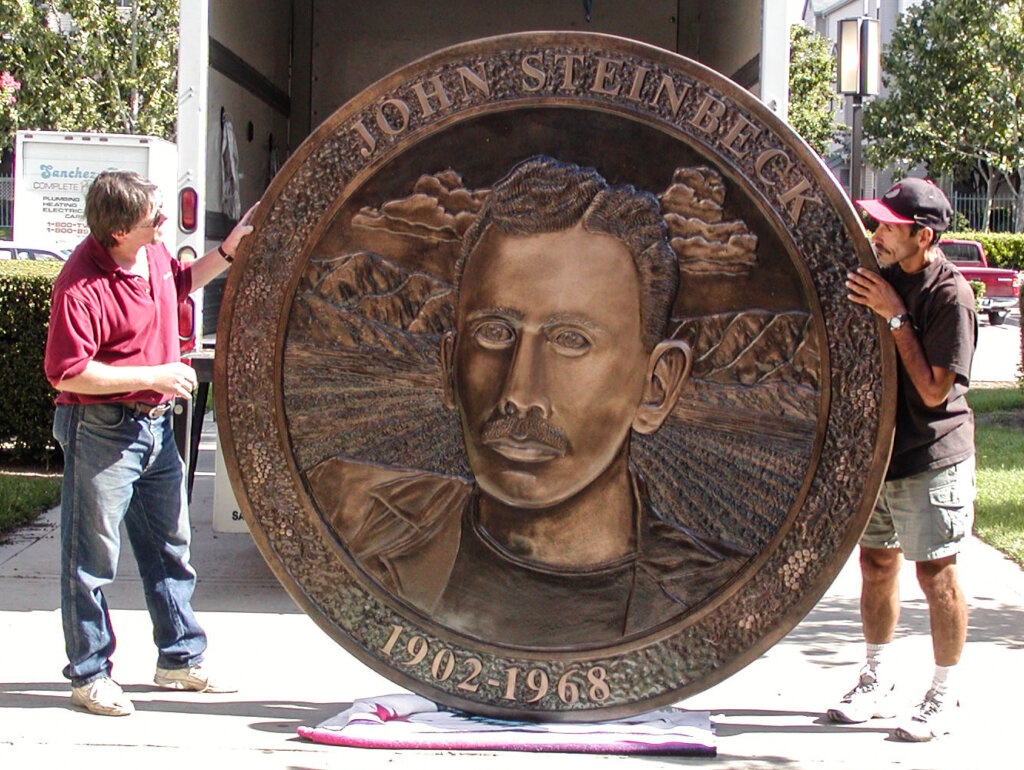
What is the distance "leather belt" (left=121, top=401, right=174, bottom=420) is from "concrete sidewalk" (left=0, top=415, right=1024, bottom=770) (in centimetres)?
97

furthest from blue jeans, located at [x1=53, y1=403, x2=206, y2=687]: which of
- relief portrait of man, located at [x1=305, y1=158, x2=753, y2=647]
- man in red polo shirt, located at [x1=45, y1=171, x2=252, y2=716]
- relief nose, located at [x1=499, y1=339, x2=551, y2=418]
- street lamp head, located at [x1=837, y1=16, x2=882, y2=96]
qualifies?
street lamp head, located at [x1=837, y1=16, x2=882, y2=96]

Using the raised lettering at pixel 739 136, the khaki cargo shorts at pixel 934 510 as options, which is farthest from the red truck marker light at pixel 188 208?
the khaki cargo shorts at pixel 934 510

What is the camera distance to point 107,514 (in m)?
4.21

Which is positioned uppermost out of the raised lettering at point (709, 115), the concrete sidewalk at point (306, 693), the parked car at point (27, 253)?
the parked car at point (27, 253)

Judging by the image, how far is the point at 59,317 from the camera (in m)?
4.07

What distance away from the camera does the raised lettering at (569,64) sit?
3621 millimetres

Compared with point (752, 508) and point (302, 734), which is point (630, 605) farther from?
point (302, 734)

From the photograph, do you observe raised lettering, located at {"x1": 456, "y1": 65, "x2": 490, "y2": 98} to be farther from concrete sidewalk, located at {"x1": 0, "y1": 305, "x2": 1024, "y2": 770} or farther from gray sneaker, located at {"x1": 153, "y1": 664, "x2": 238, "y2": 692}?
gray sneaker, located at {"x1": 153, "y1": 664, "x2": 238, "y2": 692}

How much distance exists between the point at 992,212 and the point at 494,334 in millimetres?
40756

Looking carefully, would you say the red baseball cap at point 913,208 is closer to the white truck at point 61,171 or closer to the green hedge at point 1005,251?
the white truck at point 61,171

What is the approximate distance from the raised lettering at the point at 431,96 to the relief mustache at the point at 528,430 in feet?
2.88

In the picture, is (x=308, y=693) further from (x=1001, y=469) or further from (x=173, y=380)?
(x=1001, y=469)

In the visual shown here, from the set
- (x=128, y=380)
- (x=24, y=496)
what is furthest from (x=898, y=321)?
(x=24, y=496)

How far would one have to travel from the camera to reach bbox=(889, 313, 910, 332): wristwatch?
11.9ft
